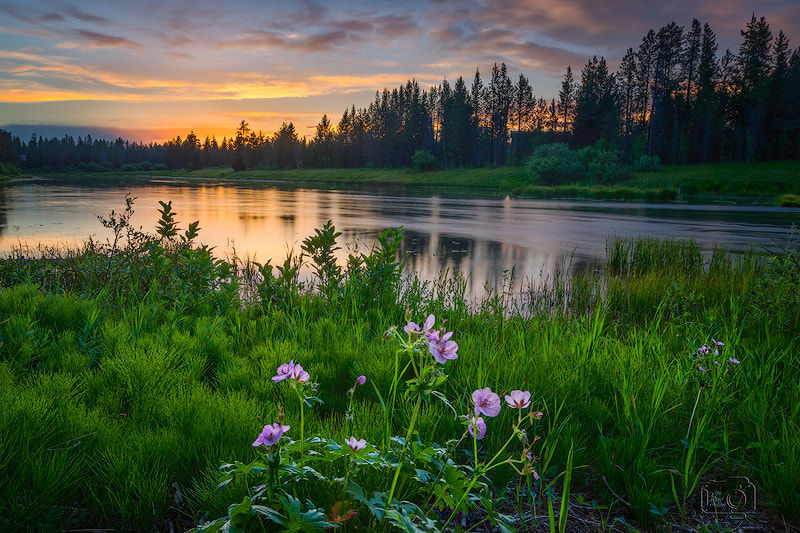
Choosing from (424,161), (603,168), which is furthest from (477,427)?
(424,161)

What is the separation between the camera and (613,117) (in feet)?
237

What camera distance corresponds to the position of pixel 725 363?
307cm

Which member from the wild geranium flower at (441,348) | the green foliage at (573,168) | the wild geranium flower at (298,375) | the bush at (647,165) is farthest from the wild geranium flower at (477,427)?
the bush at (647,165)

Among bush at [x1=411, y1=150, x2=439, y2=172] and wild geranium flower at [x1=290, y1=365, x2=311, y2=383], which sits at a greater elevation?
bush at [x1=411, y1=150, x2=439, y2=172]

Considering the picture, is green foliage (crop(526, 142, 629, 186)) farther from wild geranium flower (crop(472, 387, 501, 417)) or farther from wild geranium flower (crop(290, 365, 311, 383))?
wild geranium flower (crop(290, 365, 311, 383))

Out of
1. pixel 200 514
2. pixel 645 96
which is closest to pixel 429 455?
pixel 200 514

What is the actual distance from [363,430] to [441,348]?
36.5 inches

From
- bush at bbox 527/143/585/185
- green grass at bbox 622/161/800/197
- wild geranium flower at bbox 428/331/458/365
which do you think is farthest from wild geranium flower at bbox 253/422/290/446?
bush at bbox 527/143/585/185

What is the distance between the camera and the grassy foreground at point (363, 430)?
166 cm

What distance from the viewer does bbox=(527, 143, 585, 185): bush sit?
4709cm

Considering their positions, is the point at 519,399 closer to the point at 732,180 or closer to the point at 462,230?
the point at 462,230

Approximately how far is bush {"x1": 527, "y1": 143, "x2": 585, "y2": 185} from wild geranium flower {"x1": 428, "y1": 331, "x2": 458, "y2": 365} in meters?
48.7

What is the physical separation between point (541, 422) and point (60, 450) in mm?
2212

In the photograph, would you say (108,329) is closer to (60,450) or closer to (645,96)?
(60,450)
